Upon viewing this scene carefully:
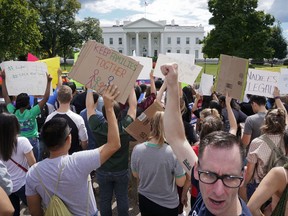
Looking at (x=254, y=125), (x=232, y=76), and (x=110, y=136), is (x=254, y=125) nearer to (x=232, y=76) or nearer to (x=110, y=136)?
(x=232, y=76)

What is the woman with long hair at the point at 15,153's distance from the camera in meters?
2.84

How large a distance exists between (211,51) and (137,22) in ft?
211

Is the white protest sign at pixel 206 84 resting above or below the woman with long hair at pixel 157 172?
above

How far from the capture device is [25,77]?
16.4 feet

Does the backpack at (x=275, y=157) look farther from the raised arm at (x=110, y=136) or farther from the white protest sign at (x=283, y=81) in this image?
the white protest sign at (x=283, y=81)

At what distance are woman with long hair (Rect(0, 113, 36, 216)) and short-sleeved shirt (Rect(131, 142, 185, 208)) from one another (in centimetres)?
119

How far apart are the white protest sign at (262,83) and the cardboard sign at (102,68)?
3.18 meters

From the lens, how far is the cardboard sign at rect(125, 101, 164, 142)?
3475 millimetres

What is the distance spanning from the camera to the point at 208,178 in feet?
4.83

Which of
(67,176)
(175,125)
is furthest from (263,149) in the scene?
(67,176)

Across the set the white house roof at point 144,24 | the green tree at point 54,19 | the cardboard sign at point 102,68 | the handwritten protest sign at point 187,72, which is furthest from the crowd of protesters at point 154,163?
the white house roof at point 144,24

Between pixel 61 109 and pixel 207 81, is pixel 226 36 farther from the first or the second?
pixel 61 109

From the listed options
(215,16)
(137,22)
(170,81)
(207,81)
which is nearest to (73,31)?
(215,16)

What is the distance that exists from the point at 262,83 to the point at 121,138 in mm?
2974
